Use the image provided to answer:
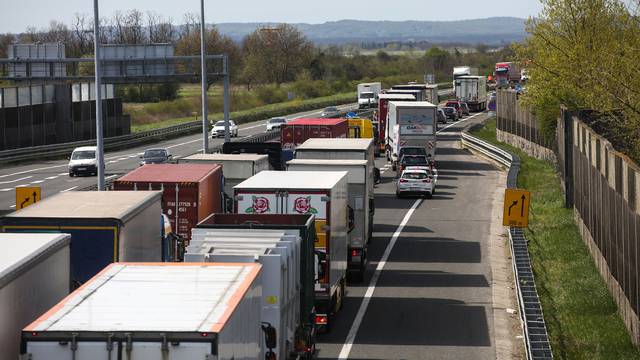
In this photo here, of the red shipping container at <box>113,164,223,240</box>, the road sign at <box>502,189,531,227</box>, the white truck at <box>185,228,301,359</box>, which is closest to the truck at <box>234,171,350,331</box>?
the red shipping container at <box>113,164,223,240</box>

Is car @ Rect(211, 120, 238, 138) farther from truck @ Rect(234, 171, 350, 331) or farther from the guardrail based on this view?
truck @ Rect(234, 171, 350, 331)

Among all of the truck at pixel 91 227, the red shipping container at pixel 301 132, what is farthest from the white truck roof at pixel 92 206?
the red shipping container at pixel 301 132

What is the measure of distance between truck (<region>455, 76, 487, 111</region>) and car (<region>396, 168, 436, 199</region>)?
7073 cm

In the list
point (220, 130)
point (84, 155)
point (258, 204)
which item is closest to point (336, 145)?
point (258, 204)

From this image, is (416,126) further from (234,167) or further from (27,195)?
(27,195)

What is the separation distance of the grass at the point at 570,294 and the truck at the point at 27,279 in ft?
33.7

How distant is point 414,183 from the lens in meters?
51.2

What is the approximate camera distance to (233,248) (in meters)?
18.6

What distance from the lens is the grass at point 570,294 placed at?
914 inches

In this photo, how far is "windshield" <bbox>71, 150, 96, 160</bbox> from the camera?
64.2 meters

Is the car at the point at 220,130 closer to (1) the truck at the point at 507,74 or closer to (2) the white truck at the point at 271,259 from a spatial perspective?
(1) the truck at the point at 507,74

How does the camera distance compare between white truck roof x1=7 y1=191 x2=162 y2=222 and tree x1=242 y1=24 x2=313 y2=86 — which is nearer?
white truck roof x1=7 y1=191 x2=162 y2=222

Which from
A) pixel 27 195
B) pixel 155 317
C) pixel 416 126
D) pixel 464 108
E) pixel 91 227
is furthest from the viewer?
pixel 464 108

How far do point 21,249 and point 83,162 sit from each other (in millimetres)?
49624
